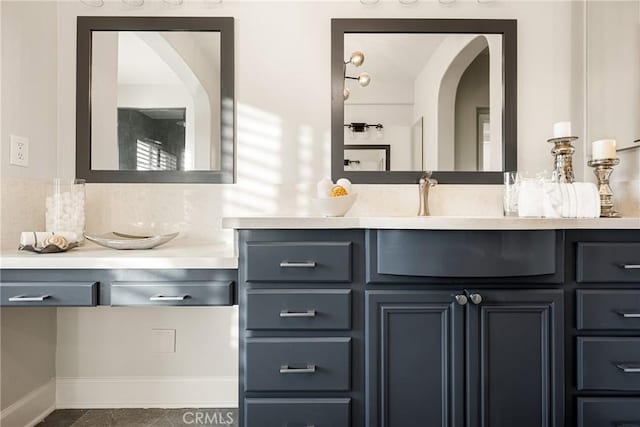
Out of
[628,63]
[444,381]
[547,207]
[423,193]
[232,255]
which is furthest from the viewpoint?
[423,193]

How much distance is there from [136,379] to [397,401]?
4.33ft

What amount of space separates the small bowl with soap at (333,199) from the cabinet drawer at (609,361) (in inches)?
38.1

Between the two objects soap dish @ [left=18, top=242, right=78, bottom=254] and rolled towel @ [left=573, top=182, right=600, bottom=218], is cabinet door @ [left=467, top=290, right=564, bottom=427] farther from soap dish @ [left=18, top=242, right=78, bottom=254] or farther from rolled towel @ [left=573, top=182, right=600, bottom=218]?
soap dish @ [left=18, top=242, right=78, bottom=254]

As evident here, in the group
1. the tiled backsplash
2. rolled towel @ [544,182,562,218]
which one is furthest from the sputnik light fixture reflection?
rolled towel @ [544,182,562,218]

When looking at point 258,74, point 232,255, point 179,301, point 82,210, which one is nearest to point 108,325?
point 82,210

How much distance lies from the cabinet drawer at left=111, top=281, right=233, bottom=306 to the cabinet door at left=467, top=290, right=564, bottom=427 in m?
0.85

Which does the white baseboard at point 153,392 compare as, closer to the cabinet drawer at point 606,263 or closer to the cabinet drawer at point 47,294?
the cabinet drawer at point 47,294

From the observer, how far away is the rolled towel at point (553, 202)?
160cm

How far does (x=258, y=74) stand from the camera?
2.02 metres

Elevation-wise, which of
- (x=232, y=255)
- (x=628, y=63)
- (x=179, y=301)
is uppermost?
(x=628, y=63)

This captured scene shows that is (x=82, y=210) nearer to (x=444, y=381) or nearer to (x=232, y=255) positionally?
(x=232, y=255)

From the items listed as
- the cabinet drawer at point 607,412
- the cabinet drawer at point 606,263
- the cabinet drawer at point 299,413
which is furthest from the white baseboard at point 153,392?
the cabinet drawer at point 606,263

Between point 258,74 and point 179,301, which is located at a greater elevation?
point 258,74

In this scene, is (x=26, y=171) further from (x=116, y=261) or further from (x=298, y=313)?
(x=298, y=313)
